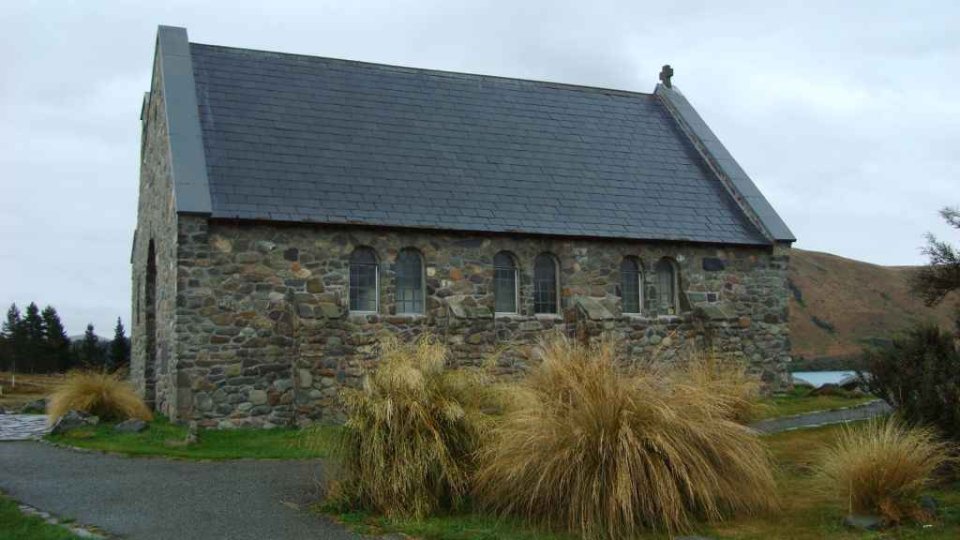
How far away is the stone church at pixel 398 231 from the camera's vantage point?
18.2 metres

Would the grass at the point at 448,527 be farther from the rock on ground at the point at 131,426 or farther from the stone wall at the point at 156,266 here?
the stone wall at the point at 156,266

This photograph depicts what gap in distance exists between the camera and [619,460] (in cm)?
862

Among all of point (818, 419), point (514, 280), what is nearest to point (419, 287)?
point (514, 280)

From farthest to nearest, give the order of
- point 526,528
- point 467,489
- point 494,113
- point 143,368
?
point 494,113 → point 143,368 → point 467,489 → point 526,528

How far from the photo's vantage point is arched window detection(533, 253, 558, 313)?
21.2 meters

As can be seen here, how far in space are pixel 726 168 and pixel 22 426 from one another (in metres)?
18.8

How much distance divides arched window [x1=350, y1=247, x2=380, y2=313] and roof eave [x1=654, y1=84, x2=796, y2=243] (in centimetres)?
1032

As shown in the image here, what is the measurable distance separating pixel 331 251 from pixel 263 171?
238cm

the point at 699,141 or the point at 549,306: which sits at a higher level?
the point at 699,141

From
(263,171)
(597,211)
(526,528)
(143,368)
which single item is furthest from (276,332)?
(526,528)

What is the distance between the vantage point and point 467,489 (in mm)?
9977

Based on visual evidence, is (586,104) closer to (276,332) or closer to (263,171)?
(263,171)

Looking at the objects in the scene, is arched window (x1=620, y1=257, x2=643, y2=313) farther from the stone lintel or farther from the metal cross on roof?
the metal cross on roof

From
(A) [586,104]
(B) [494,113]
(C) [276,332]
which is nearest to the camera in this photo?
(C) [276,332]
